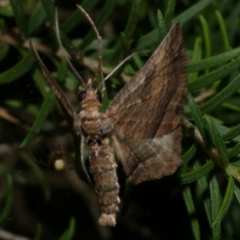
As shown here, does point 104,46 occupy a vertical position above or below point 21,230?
above

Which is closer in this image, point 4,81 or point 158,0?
point 4,81

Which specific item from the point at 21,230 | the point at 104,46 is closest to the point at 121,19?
the point at 104,46

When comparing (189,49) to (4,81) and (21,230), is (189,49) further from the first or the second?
(21,230)

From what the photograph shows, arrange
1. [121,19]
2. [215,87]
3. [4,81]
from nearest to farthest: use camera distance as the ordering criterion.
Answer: [4,81] < [215,87] < [121,19]

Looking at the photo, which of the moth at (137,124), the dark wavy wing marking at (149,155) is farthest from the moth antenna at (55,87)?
the dark wavy wing marking at (149,155)

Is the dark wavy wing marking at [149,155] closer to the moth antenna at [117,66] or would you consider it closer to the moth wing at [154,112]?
the moth wing at [154,112]

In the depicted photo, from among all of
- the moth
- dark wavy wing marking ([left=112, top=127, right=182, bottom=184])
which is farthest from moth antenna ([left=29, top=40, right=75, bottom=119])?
dark wavy wing marking ([left=112, top=127, right=182, bottom=184])

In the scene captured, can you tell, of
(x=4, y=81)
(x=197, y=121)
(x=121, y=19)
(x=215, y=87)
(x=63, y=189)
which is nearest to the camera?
(x=197, y=121)
